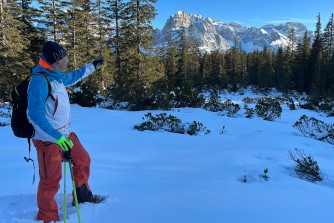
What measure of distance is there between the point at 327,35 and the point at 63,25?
4094cm

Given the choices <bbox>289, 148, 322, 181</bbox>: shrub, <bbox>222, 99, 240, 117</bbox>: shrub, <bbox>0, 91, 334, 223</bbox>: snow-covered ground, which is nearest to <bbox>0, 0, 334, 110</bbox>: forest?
<bbox>222, 99, 240, 117</bbox>: shrub

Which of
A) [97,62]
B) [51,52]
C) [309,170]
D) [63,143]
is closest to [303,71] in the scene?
[309,170]

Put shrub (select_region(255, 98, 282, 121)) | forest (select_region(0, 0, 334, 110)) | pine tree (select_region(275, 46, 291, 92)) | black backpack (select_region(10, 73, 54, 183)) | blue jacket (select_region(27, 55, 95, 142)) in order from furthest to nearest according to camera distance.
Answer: pine tree (select_region(275, 46, 291, 92)), forest (select_region(0, 0, 334, 110)), shrub (select_region(255, 98, 282, 121)), black backpack (select_region(10, 73, 54, 183)), blue jacket (select_region(27, 55, 95, 142))

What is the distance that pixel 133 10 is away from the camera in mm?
23047

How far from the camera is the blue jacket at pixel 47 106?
2627 millimetres

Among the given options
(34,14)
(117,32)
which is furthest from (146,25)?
(34,14)

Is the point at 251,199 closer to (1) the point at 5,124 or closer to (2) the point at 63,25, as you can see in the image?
(1) the point at 5,124

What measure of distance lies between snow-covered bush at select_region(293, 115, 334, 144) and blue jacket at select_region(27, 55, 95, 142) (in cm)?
764

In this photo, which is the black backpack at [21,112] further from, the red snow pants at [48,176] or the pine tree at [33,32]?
the pine tree at [33,32]

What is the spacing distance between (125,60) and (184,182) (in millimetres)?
20265

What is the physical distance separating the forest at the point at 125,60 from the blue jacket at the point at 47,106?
10.3 meters

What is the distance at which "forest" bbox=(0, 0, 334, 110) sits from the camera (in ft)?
47.5

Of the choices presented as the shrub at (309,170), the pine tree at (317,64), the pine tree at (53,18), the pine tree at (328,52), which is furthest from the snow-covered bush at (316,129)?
the pine tree at (328,52)

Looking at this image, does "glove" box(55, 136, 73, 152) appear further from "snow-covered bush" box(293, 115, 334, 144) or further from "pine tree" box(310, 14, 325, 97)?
"pine tree" box(310, 14, 325, 97)
